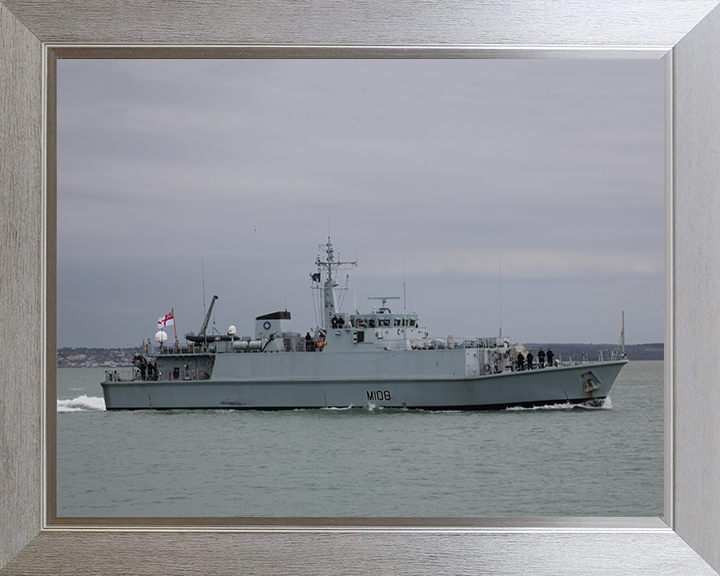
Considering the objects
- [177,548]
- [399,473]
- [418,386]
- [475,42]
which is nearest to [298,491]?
[399,473]

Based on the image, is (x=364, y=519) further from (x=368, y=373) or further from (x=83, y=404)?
(x=83, y=404)

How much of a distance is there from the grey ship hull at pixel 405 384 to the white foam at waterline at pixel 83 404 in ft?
21.0

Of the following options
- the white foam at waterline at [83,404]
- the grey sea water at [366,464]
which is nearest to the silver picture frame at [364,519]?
the grey sea water at [366,464]

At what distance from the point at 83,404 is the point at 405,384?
10.1 metres

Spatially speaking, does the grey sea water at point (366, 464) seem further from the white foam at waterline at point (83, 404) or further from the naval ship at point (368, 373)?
the white foam at waterline at point (83, 404)

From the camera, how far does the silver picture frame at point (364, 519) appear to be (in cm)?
199

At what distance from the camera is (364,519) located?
2.01 metres

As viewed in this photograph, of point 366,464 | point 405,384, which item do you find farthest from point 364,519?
point 405,384

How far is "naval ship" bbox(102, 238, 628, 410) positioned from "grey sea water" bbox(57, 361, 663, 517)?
27cm

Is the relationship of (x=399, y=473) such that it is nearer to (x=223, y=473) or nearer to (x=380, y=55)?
(x=223, y=473)

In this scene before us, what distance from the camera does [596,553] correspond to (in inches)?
78.0

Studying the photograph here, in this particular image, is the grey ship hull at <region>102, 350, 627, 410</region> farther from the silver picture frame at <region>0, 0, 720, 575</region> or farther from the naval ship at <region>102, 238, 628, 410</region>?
the silver picture frame at <region>0, 0, 720, 575</region>

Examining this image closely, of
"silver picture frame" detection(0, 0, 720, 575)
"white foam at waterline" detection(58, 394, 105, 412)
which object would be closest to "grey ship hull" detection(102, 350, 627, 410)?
"white foam at waterline" detection(58, 394, 105, 412)

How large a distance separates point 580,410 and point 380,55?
11040 mm
